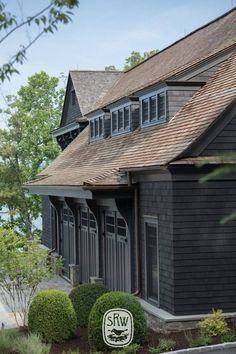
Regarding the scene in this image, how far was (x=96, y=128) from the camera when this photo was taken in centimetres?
2111

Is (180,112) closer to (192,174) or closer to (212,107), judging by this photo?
(212,107)

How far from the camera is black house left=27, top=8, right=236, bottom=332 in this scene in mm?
11375

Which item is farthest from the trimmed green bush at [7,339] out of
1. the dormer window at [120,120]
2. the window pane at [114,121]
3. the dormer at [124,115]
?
the window pane at [114,121]

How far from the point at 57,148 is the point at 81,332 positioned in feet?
80.1

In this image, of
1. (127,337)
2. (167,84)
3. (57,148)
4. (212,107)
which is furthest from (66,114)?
(127,337)

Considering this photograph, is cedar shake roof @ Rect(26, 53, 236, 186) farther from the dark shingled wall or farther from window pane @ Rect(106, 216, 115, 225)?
the dark shingled wall

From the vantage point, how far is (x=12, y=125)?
1419 inches

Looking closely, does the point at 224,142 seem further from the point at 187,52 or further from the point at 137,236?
the point at 187,52

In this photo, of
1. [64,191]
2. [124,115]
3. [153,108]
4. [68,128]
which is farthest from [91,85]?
[153,108]

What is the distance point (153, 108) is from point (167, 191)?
419 centimetres

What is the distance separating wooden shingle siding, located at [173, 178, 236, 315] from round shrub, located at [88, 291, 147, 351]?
985mm

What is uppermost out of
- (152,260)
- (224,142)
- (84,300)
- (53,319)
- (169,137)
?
(169,137)

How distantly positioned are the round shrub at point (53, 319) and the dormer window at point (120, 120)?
22.6ft

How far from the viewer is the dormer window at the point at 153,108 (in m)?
14.6
